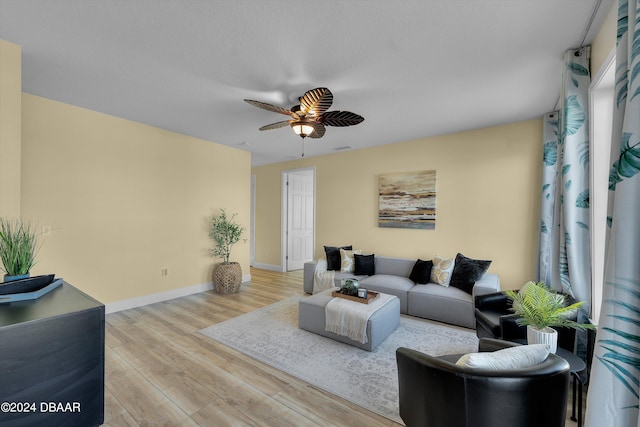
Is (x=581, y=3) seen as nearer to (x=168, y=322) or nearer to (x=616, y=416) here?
(x=616, y=416)

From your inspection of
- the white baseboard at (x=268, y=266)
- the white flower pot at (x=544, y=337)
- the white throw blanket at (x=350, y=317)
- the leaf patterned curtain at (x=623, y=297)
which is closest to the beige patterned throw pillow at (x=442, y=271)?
the white throw blanket at (x=350, y=317)

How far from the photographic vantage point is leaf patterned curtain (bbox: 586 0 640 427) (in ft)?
2.99

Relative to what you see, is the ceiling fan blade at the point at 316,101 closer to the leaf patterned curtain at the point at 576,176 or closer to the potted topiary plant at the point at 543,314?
the leaf patterned curtain at the point at 576,176

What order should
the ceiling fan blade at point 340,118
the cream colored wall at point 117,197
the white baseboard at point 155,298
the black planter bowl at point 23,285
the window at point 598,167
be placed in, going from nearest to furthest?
the black planter bowl at point 23,285
the window at point 598,167
the ceiling fan blade at point 340,118
the cream colored wall at point 117,197
the white baseboard at point 155,298

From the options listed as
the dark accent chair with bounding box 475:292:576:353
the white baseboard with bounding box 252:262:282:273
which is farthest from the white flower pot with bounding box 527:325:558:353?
the white baseboard with bounding box 252:262:282:273

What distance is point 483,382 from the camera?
1.22 m

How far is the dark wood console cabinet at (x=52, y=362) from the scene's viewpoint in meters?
1.23

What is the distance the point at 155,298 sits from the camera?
163 inches

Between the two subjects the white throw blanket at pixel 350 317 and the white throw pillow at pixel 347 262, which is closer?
the white throw blanket at pixel 350 317

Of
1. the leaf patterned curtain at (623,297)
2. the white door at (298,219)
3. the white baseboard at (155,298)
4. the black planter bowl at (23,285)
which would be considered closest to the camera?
the leaf patterned curtain at (623,297)

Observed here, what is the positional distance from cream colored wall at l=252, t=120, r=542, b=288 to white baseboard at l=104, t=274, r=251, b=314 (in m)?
2.62

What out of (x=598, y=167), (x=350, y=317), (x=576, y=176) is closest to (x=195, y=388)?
(x=350, y=317)

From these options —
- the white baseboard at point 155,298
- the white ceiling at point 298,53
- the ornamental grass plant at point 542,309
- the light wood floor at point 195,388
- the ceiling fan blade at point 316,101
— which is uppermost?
the white ceiling at point 298,53

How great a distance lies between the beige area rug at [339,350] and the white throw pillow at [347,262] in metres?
1.23
